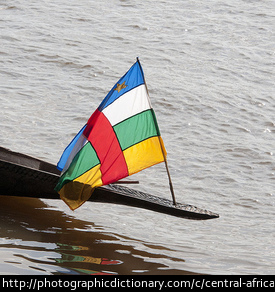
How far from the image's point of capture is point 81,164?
5.42m

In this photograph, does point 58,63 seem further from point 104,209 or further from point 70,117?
point 104,209

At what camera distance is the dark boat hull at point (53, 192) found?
536 cm

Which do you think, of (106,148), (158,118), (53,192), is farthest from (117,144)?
(158,118)

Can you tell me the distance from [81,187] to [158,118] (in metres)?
3.74

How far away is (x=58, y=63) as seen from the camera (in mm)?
10461

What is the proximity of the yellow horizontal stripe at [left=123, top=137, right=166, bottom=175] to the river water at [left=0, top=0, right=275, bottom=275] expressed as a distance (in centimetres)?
81

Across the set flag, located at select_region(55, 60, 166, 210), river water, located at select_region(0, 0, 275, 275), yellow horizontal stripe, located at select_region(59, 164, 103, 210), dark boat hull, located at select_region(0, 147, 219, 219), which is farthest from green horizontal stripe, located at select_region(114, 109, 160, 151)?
river water, located at select_region(0, 0, 275, 275)

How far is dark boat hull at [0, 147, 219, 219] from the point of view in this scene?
5363 mm

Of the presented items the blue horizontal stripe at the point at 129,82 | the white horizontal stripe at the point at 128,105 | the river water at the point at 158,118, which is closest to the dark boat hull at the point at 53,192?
the river water at the point at 158,118

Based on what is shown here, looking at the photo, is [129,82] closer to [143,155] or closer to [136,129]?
[136,129]

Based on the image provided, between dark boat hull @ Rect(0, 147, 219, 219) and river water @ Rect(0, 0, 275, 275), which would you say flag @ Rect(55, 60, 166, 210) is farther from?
river water @ Rect(0, 0, 275, 275)

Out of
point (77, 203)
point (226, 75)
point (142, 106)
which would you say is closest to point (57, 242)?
point (77, 203)
